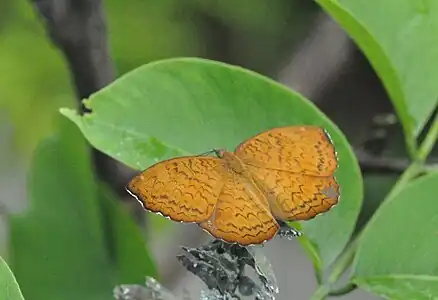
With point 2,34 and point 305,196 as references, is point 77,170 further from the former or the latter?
point 2,34

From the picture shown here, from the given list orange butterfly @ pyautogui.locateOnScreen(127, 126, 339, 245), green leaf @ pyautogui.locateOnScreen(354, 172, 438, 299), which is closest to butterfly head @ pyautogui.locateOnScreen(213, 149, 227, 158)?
orange butterfly @ pyautogui.locateOnScreen(127, 126, 339, 245)

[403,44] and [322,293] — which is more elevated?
[403,44]

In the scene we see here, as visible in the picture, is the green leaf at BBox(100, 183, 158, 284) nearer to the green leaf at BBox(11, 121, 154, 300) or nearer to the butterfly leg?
the green leaf at BBox(11, 121, 154, 300)

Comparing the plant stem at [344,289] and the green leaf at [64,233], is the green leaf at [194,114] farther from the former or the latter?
the green leaf at [64,233]

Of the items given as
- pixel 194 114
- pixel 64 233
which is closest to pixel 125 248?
pixel 64 233

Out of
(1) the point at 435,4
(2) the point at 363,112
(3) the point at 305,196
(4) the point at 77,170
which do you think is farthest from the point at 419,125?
(2) the point at 363,112

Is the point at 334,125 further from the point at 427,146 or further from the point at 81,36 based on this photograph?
the point at 81,36

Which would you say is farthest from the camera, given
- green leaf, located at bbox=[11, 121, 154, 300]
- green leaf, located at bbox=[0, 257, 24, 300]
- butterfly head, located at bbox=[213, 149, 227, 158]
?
green leaf, located at bbox=[11, 121, 154, 300]
